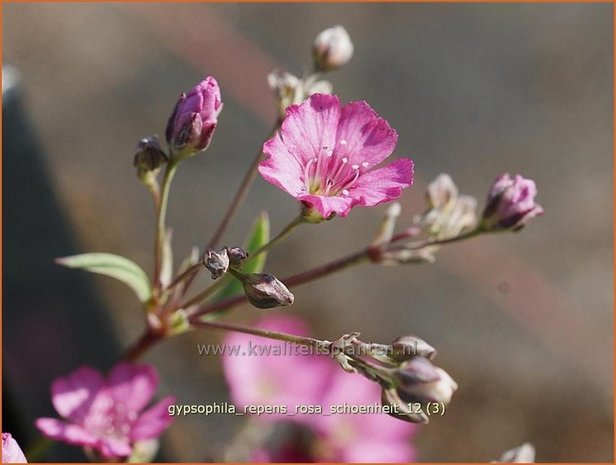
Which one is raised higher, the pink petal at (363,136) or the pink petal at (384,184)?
the pink petal at (363,136)

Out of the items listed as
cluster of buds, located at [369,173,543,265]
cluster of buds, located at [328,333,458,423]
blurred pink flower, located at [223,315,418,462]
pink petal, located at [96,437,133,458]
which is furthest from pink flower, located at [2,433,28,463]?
blurred pink flower, located at [223,315,418,462]

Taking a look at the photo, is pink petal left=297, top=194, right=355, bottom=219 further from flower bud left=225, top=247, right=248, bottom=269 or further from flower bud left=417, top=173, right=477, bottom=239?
flower bud left=417, top=173, right=477, bottom=239

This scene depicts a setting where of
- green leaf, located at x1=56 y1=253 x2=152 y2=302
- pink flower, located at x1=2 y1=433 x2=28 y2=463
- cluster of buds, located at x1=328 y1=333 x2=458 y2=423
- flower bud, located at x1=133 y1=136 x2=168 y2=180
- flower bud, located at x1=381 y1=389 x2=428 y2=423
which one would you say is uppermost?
flower bud, located at x1=133 y1=136 x2=168 y2=180

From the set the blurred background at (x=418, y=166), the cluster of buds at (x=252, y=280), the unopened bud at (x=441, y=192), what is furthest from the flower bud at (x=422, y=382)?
the blurred background at (x=418, y=166)

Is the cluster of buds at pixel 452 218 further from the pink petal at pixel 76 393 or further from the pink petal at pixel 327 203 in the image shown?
the pink petal at pixel 76 393

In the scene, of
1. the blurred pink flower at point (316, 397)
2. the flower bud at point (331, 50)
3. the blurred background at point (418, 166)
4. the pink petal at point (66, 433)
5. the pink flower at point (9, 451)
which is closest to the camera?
the pink flower at point (9, 451)

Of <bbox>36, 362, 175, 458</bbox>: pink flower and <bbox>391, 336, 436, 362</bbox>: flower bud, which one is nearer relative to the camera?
<bbox>391, 336, 436, 362</bbox>: flower bud
